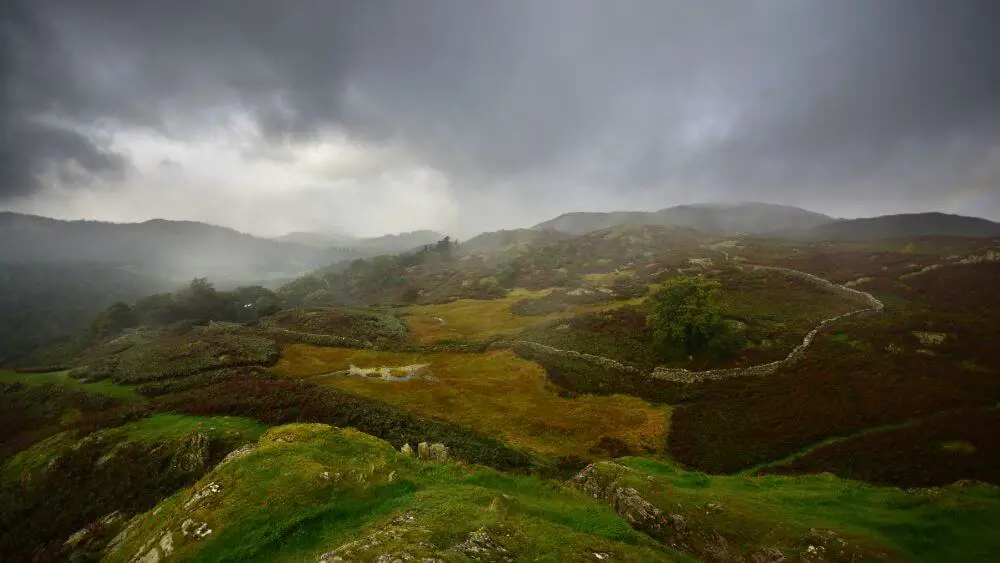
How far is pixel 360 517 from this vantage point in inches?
467

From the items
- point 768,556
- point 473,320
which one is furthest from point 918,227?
point 768,556

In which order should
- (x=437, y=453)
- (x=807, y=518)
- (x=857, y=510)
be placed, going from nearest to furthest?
1. (x=807, y=518)
2. (x=857, y=510)
3. (x=437, y=453)

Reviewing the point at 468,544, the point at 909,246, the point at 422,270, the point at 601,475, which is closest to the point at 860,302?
the point at 601,475

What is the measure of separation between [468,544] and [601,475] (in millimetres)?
9589

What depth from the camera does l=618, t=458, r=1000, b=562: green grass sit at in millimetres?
10742

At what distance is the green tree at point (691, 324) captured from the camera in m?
40.9

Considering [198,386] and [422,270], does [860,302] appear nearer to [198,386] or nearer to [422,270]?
[198,386]

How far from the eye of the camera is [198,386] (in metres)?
35.4

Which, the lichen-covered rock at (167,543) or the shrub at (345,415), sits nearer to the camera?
the lichen-covered rock at (167,543)

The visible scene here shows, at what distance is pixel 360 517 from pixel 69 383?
5053 centimetres

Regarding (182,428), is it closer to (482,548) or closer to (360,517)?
(360,517)

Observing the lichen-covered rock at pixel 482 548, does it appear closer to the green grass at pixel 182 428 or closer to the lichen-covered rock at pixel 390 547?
the lichen-covered rock at pixel 390 547

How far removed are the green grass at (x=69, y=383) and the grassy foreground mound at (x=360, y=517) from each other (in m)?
31.8

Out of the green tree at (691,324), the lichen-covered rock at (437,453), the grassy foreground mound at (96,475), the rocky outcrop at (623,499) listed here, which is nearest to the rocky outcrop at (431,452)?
the lichen-covered rock at (437,453)
